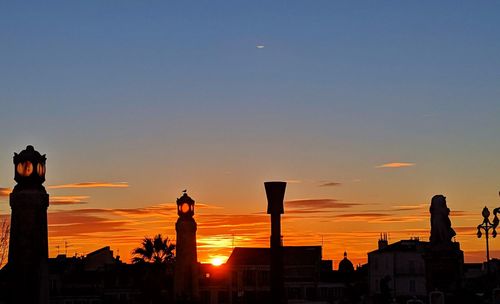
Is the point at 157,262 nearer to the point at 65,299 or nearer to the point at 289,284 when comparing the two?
the point at 65,299

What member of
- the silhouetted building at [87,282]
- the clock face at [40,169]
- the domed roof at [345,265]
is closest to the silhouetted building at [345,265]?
the domed roof at [345,265]

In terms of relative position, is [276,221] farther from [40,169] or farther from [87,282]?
[87,282]

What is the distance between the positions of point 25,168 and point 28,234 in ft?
6.85

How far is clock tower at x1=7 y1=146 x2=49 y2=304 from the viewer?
2264cm

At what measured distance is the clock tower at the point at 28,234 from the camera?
22641 millimetres

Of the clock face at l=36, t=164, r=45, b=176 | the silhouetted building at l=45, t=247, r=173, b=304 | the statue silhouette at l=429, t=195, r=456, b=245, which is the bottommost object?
the silhouetted building at l=45, t=247, r=173, b=304

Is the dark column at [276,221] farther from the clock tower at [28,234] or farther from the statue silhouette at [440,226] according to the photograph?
the clock tower at [28,234]

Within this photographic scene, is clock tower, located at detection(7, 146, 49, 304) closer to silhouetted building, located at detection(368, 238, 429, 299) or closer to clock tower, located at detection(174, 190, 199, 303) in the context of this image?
clock tower, located at detection(174, 190, 199, 303)

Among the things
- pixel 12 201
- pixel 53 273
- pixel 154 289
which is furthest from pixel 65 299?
pixel 12 201

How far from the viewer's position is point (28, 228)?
2316cm

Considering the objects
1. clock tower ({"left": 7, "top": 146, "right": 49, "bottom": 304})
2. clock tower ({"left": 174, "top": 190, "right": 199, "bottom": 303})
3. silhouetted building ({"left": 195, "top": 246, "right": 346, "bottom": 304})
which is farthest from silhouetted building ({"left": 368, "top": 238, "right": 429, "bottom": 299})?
clock tower ({"left": 7, "top": 146, "right": 49, "bottom": 304})

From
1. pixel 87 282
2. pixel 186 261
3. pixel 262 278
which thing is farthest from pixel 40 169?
pixel 262 278

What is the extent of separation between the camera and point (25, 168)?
24094 millimetres

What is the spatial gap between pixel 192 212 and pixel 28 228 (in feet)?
83.1
